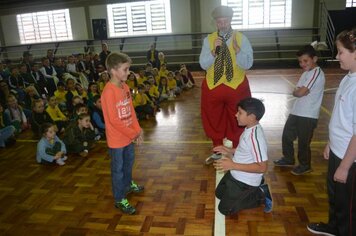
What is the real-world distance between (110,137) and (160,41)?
10.6 metres

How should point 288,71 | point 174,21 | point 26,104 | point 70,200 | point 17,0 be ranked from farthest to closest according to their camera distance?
point 17,0, point 174,21, point 288,71, point 26,104, point 70,200

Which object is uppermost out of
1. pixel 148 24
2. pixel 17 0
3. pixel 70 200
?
pixel 17 0

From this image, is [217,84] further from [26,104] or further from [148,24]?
[148,24]

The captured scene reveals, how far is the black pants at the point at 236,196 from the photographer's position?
241 cm

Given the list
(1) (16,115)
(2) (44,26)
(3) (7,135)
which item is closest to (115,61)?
(3) (7,135)

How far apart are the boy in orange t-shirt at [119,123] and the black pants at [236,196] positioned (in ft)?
2.52

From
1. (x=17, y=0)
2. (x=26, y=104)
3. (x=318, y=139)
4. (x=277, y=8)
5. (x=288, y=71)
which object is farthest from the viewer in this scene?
(x=17, y=0)

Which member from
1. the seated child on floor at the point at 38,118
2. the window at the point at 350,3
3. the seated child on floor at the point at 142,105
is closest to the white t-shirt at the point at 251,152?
the seated child on floor at the point at 142,105

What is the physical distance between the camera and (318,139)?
4031 mm

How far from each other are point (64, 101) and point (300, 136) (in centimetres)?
473

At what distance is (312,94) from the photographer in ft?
9.43

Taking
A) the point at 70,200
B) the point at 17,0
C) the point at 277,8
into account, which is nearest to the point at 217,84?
the point at 70,200

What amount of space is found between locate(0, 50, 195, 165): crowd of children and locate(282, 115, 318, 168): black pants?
249cm

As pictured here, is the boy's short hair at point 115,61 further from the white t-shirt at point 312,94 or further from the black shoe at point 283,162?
the black shoe at point 283,162
